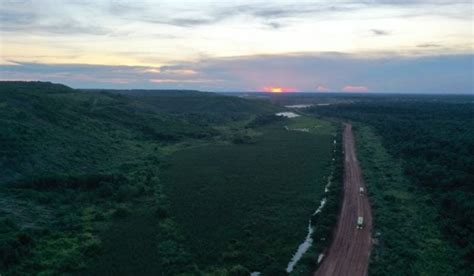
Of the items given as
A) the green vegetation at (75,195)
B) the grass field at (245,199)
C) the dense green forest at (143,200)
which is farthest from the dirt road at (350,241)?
the green vegetation at (75,195)

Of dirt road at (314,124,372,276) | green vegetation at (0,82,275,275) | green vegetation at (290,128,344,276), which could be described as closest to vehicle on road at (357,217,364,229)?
dirt road at (314,124,372,276)

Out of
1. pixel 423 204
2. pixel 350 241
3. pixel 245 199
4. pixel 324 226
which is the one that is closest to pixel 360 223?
pixel 324 226

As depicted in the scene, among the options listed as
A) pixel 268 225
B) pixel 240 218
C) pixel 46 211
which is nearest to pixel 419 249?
pixel 268 225

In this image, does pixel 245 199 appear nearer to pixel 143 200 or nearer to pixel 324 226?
pixel 143 200

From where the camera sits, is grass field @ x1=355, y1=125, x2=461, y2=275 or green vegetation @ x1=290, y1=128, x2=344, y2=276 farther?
green vegetation @ x1=290, y1=128, x2=344, y2=276

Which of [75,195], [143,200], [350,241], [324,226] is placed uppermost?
[75,195]

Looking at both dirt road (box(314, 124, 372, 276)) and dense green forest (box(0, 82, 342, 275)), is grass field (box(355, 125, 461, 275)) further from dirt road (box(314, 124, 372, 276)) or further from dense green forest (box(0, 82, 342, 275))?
dense green forest (box(0, 82, 342, 275))

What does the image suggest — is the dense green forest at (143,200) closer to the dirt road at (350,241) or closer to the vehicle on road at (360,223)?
the dirt road at (350,241)
